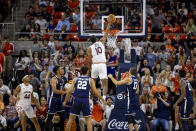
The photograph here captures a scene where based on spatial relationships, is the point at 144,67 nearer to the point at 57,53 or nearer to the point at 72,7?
the point at 57,53

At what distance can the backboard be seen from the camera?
17656 millimetres

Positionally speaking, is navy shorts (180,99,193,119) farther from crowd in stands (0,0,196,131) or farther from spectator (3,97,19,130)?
spectator (3,97,19,130)

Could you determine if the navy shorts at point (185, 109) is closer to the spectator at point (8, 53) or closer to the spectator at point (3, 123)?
the spectator at point (3, 123)

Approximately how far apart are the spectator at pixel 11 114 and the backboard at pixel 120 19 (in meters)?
3.40

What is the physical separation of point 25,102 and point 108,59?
458 centimetres

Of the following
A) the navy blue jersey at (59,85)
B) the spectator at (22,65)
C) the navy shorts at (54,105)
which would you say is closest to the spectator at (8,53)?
the spectator at (22,65)

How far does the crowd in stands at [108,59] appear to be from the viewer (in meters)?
17.2

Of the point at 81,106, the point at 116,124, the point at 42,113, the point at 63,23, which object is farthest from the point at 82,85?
the point at 63,23

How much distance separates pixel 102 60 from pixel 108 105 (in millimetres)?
2397

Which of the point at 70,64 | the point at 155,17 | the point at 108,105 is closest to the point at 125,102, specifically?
the point at 108,105

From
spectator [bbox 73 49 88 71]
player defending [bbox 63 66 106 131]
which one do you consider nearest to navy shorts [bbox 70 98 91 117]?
player defending [bbox 63 66 106 131]

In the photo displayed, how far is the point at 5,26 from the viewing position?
23.2m

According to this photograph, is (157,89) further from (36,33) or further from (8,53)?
(36,33)

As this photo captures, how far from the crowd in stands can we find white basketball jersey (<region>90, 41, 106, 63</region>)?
1.20m
